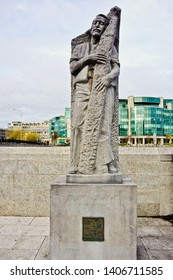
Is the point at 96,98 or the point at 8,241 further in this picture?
the point at 8,241

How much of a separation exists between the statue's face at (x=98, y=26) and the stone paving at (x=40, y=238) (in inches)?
148

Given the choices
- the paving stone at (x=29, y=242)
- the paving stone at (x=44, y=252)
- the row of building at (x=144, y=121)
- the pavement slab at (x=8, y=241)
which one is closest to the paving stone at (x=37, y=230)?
the paving stone at (x=29, y=242)

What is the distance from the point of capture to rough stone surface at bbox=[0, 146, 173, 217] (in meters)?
6.90

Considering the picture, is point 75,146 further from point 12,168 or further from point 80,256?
point 12,168

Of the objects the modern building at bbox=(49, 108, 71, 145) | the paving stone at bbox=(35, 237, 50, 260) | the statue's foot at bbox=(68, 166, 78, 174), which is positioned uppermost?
the modern building at bbox=(49, 108, 71, 145)

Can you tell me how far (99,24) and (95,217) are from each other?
9.97 feet

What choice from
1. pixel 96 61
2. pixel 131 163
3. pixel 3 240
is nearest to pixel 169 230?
pixel 131 163

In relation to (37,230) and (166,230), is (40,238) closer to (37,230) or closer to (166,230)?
(37,230)

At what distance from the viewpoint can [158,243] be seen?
16.5ft

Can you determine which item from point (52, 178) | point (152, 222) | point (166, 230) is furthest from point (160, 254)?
point (52, 178)

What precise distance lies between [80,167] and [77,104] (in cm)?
102

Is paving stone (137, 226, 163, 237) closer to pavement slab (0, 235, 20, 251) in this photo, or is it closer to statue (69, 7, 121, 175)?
statue (69, 7, 121, 175)

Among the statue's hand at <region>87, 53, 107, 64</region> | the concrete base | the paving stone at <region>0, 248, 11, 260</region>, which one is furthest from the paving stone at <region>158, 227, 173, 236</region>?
the statue's hand at <region>87, 53, 107, 64</region>

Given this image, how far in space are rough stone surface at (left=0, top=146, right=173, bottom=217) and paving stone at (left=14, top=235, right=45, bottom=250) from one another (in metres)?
1.61
